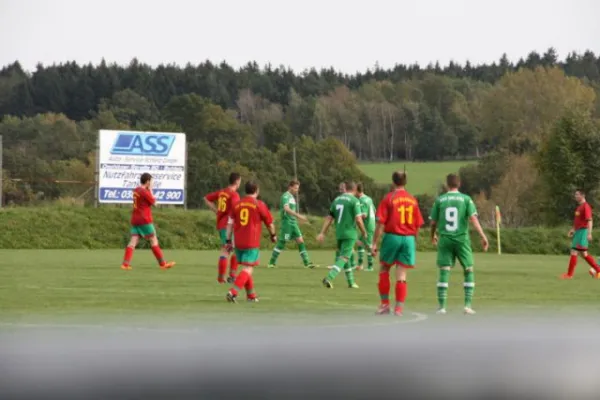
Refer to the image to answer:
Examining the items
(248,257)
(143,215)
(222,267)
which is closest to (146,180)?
(143,215)

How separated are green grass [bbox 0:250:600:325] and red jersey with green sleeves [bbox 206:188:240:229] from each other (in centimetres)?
133

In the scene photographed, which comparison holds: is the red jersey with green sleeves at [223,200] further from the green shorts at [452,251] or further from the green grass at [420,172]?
the green grass at [420,172]

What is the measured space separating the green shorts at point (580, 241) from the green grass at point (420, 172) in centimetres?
9710

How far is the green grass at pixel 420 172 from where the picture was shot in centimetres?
13788

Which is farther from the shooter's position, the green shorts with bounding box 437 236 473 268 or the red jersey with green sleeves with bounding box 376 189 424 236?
the green shorts with bounding box 437 236 473 268

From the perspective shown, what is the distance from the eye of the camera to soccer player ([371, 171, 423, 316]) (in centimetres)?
2008

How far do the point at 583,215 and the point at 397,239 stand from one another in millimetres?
13929

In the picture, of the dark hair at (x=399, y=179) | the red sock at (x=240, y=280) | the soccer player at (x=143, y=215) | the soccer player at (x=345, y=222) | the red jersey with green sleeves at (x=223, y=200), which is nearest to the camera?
the dark hair at (x=399, y=179)

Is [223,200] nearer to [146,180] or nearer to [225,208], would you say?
[225,208]

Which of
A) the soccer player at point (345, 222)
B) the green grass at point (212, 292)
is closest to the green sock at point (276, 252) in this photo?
the green grass at point (212, 292)

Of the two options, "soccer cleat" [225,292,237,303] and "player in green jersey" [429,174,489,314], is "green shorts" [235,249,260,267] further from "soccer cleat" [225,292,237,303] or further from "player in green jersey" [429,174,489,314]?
"player in green jersey" [429,174,489,314]

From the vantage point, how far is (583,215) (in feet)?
108

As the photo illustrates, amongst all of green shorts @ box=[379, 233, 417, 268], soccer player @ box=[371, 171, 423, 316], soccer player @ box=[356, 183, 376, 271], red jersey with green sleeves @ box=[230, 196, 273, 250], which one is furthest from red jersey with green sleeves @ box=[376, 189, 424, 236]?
soccer player @ box=[356, 183, 376, 271]

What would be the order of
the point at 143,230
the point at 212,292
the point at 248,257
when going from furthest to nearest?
the point at 143,230, the point at 212,292, the point at 248,257
